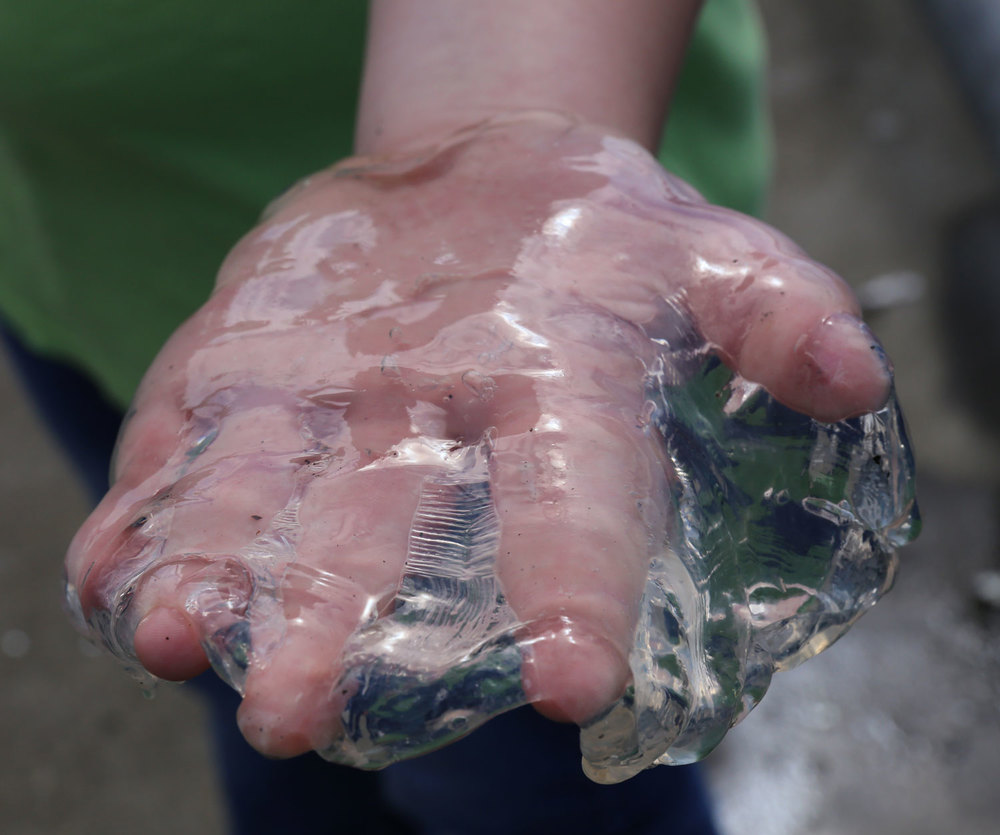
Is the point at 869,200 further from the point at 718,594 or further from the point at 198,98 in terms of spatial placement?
the point at 718,594

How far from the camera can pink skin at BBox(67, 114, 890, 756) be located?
0.56 m

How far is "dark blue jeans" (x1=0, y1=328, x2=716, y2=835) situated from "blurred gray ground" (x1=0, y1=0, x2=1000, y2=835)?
44cm

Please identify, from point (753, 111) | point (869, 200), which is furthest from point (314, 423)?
point (869, 200)

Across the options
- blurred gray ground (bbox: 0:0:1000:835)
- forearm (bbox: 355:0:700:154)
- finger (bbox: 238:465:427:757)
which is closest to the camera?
finger (bbox: 238:465:427:757)

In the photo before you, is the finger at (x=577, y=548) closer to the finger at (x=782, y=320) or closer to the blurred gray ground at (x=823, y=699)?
the finger at (x=782, y=320)

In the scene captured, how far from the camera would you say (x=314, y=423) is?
647mm

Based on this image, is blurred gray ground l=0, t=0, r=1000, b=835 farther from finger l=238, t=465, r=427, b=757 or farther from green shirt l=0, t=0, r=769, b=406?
finger l=238, t=465, r=427, b=757

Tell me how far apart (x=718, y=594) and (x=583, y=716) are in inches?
6.6

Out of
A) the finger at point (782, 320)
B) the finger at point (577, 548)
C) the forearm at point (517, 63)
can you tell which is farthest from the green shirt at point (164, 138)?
the finger at point (577, 548)

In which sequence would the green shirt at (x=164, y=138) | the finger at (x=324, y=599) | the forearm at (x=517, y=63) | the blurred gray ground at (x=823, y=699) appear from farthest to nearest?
the blurred gray ground at (x=823, y=699) < the green shirt at (x=164, y=138) < the forearm at (x=517, y=63) < the finger at (x=324, y=599)

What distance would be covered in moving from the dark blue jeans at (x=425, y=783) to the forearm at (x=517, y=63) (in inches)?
23.0

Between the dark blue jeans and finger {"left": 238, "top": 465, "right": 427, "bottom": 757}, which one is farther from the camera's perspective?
the dark blue jeans

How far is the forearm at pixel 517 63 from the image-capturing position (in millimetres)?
796

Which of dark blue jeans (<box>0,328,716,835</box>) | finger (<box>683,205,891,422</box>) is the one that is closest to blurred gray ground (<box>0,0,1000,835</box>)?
dark blue jeans (<box>0,328,716,835</box>)
